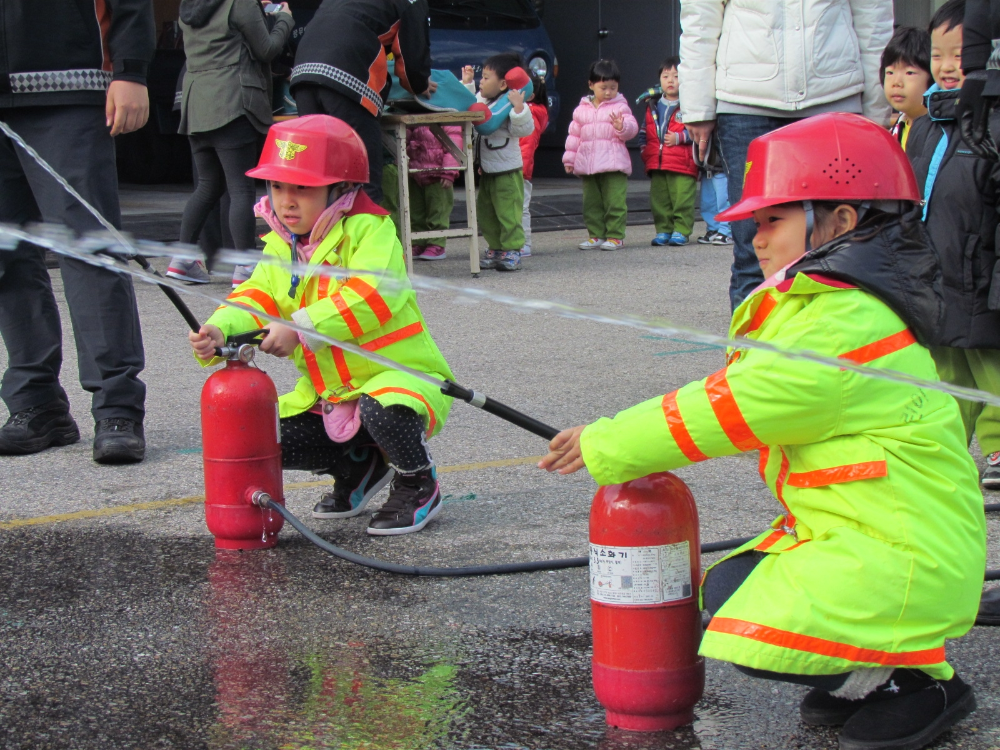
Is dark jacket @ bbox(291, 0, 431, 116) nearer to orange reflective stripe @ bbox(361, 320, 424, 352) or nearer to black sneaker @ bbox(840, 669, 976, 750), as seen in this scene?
orange reflective stripe @ bbox(361, 320, 424, 352)

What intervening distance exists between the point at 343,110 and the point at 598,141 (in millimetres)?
3630

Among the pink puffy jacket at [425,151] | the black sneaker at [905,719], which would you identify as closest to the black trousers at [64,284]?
the black sneaker at [905,719]

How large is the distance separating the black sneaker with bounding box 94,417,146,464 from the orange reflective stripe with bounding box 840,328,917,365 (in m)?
2.90

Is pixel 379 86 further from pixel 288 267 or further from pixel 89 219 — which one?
pixel 288 267

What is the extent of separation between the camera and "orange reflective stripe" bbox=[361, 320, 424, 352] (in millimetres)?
3568

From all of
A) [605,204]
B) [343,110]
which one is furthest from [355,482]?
[605,204]

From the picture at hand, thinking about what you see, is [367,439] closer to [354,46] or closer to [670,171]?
[354,46]

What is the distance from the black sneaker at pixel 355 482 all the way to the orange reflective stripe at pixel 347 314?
20.3 inches

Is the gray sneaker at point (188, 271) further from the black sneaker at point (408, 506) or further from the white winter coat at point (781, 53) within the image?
the black sneaker at point (408, 506)

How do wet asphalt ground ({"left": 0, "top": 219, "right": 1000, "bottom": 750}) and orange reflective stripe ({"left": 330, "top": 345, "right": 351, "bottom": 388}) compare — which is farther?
orange reflective stripe ({"left": 330, "top": 345, "right": 351, "bottom": 388})

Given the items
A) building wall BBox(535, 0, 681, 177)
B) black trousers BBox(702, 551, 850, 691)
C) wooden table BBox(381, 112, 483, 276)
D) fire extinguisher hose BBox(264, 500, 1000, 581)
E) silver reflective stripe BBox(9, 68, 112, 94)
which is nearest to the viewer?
black trousers BBox(702, 551, 850, 691)

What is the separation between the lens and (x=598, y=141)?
1041 centimetres

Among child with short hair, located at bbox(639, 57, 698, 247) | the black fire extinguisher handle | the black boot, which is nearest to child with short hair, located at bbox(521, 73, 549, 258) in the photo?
child with short hair, located at bbox(639, 57, 698, 247)

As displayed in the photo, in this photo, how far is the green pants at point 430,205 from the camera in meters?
9.66
